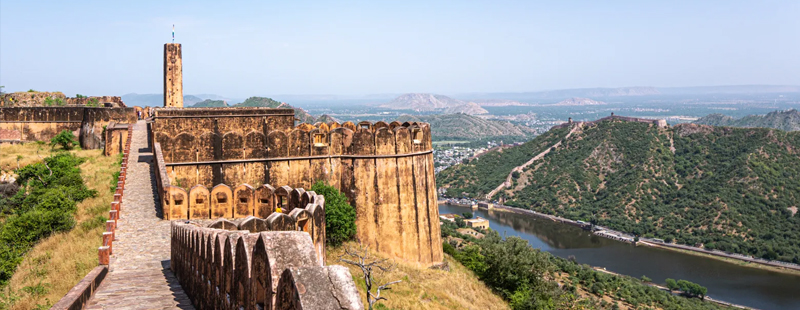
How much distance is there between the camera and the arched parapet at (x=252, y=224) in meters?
11.2

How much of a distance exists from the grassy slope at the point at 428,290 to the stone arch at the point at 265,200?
2.43m

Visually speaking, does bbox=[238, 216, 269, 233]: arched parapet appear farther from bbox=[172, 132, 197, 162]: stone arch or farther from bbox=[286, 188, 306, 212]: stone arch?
bbox=[172, 132, 197, 162]: stone arch

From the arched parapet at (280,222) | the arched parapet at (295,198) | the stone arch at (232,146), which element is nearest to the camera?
the arched parapet at (280,222)

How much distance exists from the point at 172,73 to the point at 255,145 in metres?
14.1

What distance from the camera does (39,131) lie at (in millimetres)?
31672

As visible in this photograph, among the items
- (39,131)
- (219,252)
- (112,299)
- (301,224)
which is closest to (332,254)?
(301,224)

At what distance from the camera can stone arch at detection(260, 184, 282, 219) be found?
1817 cm

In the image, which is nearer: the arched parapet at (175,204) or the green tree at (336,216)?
the arched parapet at (175,204)

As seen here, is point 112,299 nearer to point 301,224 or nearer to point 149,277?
point 149,277

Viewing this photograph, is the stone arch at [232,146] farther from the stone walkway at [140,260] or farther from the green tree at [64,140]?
the green tree at [64,140]

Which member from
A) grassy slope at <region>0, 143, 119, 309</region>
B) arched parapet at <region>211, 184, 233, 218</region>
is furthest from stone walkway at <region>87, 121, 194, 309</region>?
arched parapet at <region>211, 184, 233, 218</region>

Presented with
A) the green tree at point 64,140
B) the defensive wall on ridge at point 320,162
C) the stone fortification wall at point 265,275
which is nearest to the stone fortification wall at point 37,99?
the green tree at point 64,140

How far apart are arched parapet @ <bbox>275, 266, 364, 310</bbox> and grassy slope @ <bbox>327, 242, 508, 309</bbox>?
1171cm

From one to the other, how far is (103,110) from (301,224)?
2184 cm
